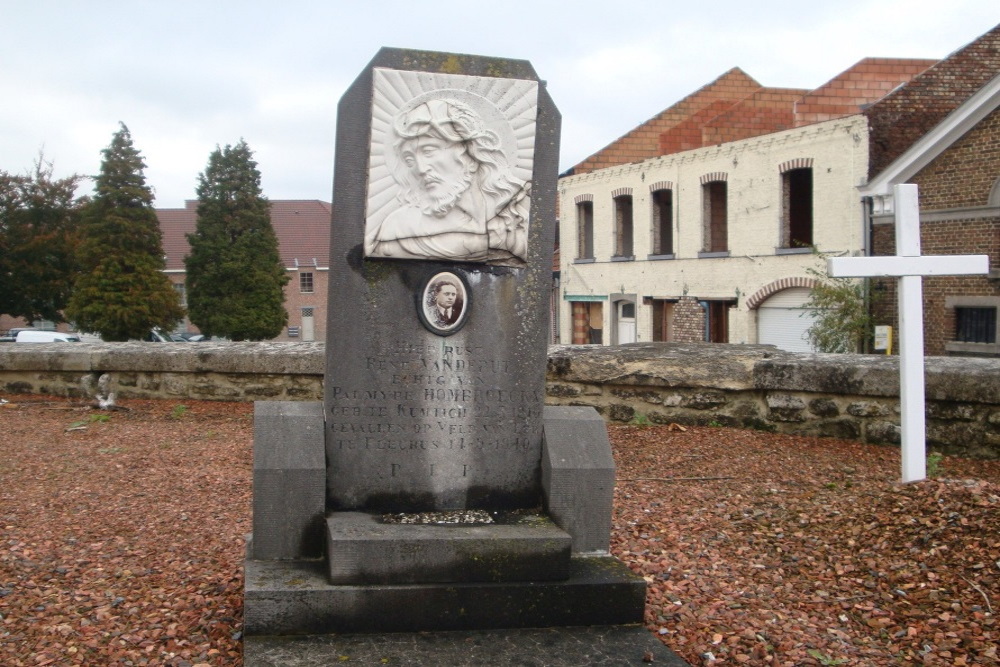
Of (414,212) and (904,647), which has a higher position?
(414,212)

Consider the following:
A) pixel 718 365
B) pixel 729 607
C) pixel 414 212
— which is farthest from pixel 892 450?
Result: pixel 414 212

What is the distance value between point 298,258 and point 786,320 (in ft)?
105

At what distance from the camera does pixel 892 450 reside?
24.5 feet

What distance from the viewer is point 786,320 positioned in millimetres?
23203

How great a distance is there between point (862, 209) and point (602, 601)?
18.9 metres

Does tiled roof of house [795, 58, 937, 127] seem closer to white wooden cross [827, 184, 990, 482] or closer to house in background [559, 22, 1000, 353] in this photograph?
house in background [559, 22, 1000, 353]

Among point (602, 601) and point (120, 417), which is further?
point (120, 417)

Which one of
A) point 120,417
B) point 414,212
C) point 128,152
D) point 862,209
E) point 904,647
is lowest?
point 904,647

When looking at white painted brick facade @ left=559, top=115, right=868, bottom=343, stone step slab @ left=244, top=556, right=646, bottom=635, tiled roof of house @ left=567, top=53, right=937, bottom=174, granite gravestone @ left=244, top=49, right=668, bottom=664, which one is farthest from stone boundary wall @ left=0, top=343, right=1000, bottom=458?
tiled roof of house @ left=567, top=53, right=937, bottom=174

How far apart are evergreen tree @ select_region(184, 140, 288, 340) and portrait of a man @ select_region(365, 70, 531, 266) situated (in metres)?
32.7

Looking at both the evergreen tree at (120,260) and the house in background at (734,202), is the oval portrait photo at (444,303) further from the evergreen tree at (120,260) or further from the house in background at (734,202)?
the evergreen tree at (120,260)

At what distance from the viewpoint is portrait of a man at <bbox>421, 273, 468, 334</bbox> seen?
445cm

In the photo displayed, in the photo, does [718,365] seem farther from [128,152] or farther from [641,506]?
[128,152]

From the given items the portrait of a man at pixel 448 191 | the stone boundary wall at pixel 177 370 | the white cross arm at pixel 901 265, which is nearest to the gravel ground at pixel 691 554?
the white cross arm at pixel 901 265
